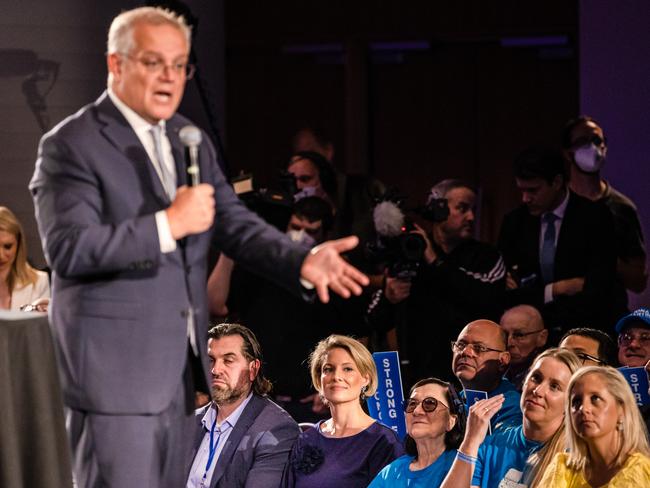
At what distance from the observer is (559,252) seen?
471 cm

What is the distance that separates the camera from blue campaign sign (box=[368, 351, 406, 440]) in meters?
4.20

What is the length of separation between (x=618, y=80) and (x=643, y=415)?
7.82 feet

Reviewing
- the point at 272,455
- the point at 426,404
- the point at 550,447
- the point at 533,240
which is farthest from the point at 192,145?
the point at 533,240

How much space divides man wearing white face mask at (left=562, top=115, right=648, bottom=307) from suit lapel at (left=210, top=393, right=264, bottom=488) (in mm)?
1625

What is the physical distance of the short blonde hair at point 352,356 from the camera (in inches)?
166

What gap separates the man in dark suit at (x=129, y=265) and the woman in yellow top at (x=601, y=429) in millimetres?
1424

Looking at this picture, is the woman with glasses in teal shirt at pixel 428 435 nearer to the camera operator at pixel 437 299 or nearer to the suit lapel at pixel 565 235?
the camera operator at pixel 437 299

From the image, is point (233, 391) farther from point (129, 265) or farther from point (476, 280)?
point (129, 265)

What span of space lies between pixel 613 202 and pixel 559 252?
1.70 feet

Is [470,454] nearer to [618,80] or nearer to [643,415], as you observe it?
[643,415]

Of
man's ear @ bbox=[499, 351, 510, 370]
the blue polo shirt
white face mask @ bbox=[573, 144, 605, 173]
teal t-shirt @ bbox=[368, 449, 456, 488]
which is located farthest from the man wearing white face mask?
teal t-shirt @ bbox=[368, 449, 456, 488]

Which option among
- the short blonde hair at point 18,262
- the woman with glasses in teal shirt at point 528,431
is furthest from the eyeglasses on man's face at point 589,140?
the short blonde hair at point 18,262

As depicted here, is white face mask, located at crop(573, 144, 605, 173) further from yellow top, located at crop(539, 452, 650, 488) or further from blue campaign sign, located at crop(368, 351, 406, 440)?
yellow top, located at crop(539, 452, 650, 488)

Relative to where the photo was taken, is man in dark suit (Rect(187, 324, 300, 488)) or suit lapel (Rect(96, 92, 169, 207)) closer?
suit lapel (Rect(96, 92, 169, 207))
